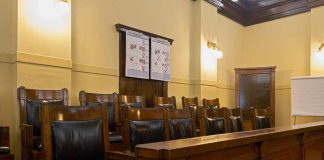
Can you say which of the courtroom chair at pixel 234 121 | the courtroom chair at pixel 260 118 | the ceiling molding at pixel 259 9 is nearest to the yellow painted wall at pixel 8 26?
the courtroom chair at pixel 234 121

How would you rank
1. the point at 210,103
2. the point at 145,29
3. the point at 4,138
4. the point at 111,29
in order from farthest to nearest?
the point at 210,103
the point at 145,29
the point at 111,29
the point at 4,138

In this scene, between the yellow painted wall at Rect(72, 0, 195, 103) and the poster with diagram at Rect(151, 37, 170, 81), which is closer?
the yellow painted wall at Rect(72, 0, 195, 103)

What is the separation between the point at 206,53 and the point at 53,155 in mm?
4763

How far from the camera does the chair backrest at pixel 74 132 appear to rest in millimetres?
1896

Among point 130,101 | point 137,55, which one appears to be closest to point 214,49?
point 137,55

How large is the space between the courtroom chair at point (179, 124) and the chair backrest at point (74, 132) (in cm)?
57

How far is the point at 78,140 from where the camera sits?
1996mm

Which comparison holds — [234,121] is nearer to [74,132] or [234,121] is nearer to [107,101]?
[107,101]

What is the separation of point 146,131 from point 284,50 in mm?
5718

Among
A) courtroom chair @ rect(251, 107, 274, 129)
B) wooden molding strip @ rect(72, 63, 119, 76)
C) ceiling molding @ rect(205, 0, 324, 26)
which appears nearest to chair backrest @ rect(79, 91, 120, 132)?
wooden molding strip @ rect(72, 63, 119, 76)

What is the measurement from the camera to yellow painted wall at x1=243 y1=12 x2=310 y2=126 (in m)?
6.73

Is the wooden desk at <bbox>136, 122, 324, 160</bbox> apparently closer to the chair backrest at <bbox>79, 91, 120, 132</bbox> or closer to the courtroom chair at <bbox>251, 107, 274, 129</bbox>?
the courtroom chair at <bbox>251, 107, 274, 129</bbox>

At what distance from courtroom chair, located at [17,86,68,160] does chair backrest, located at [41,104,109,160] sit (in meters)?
0.61

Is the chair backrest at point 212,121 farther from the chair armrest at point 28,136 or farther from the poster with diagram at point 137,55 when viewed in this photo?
the poster with diagram at point 137,55
